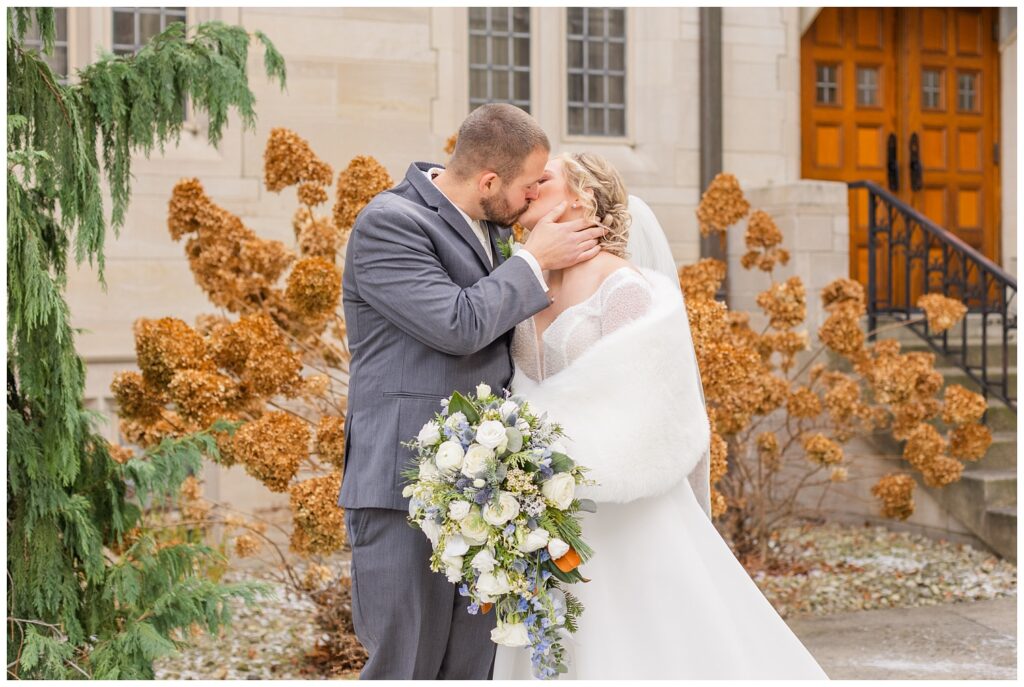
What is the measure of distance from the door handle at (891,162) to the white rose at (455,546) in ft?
26.7

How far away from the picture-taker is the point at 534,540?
295cm

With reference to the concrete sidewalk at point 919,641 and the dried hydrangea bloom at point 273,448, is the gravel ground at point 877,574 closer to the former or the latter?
the concrete sidewalk at point 919,641

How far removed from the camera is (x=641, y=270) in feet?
12.1

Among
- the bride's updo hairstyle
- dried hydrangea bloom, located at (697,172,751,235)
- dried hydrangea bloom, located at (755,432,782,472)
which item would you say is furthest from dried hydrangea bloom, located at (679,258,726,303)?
the bride's updo hairstyle

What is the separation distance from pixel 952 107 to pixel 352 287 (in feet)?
27.6

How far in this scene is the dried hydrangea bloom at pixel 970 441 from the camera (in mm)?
6793

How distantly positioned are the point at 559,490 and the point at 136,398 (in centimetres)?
270

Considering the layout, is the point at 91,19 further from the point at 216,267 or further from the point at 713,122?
the point at 713,122

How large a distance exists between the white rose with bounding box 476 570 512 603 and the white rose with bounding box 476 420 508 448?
1.13ft

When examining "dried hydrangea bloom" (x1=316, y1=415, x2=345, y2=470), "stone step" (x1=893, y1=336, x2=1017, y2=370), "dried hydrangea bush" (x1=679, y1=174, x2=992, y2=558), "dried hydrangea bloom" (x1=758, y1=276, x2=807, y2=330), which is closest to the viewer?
"dried hydrangea bloom" (x1=316, y1=415, x2=345, y2=470)

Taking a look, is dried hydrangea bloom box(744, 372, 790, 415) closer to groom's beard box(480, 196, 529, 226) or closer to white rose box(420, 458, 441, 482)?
groom's beard box(480, 196, 529, 226)

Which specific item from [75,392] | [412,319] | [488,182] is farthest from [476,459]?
[75,392]

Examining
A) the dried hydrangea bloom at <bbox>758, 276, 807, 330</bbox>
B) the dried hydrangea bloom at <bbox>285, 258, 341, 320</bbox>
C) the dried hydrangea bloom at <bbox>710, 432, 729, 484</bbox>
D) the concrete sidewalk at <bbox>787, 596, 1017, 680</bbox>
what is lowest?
the concrete sidewalk at <bbox>787, 596, 1017, 680</bbox>

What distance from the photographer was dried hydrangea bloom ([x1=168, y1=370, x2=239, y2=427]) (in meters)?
4.73
